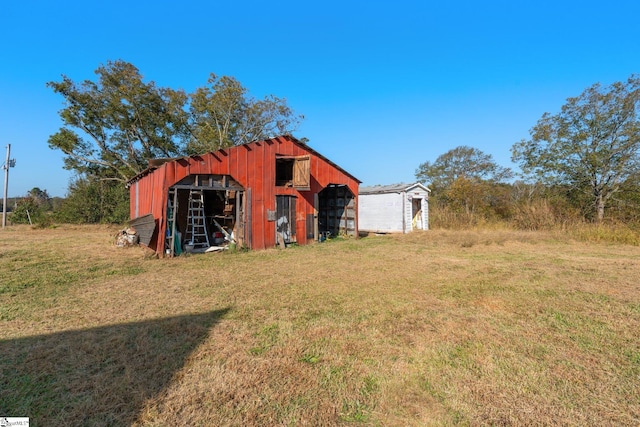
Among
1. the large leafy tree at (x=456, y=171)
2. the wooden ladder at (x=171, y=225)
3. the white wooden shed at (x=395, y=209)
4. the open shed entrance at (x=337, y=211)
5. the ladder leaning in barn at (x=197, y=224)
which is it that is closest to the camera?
the wooden ladder at (x=171, y=225)

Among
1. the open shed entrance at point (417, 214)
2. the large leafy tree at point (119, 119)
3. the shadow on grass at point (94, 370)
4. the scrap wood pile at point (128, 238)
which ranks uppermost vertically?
the large leafy tree at point (119, 119)

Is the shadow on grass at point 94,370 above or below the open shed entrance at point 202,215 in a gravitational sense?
below

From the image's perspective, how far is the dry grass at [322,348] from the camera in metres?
2.36

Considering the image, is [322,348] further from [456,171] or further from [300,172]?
[456,171]

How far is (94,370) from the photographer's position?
295 cm

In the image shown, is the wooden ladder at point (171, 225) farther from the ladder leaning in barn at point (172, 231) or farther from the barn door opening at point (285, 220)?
the barn door opening at point (285, 220)

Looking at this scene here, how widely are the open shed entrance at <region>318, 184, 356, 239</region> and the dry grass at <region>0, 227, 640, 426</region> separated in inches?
352

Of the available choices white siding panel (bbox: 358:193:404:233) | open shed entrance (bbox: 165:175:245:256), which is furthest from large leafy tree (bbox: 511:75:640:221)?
open shed entrance (bbox: 165:175:245:256)

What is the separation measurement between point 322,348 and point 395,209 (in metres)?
15.2

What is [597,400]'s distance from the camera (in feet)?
7.92

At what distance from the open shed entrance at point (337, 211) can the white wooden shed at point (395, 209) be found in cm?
314

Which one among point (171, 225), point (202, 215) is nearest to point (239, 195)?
point (202, 215)

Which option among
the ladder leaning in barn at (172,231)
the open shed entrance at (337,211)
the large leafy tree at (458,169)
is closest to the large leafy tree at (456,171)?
the large leafy tree at (458,169)

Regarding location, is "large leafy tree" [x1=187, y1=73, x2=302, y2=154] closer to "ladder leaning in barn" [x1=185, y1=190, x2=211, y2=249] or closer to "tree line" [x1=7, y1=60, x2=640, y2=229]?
"tree line" [x1=7, y1=60, x2=640, y2=229]
